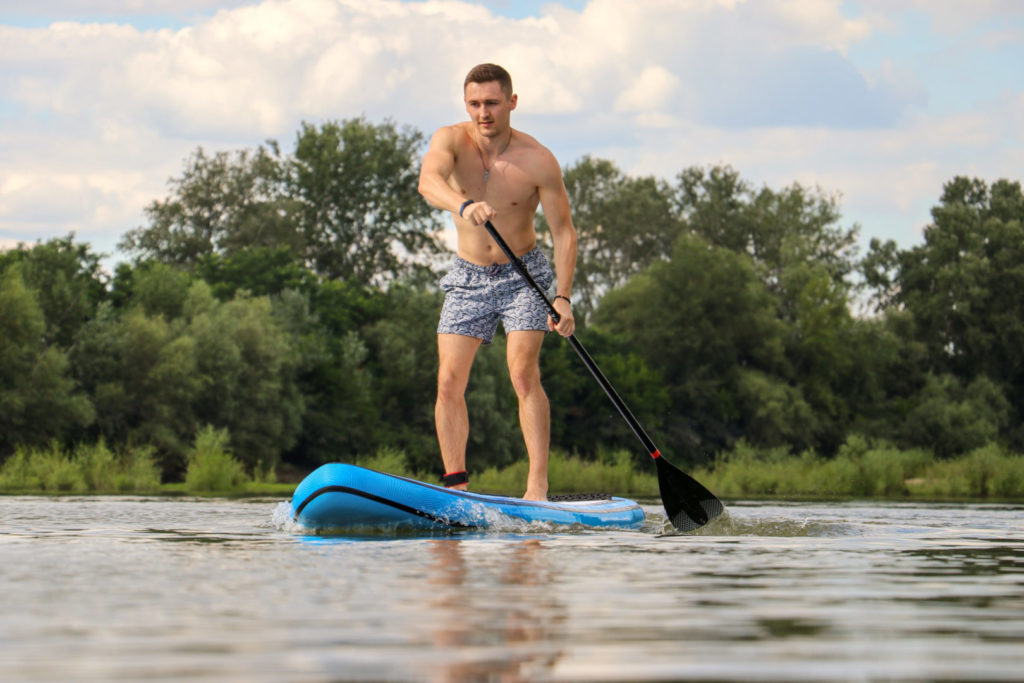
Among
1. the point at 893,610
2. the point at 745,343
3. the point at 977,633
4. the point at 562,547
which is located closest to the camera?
the point at 977,633

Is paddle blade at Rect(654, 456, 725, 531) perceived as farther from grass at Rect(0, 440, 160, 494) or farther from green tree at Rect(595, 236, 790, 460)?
green tree at Rect(595, 236, 790, 460)

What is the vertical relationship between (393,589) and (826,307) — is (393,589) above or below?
below

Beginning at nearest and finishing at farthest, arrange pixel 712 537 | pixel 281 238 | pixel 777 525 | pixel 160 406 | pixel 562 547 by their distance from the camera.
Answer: pixel 562 547 → pixel 712 537 → pixel 777 525 → pixel 160 406 → pixel 281 238

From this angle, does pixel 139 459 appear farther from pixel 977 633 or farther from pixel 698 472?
pixel 977 633

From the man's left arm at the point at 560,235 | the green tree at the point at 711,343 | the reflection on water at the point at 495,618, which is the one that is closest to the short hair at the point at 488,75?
the man's left arm at the point at 560,235

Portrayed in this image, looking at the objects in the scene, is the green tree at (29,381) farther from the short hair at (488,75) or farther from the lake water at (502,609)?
the lake water at (502,609)

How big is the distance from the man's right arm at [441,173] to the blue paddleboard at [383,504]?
1556mm

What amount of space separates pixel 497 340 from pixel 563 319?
131 feet

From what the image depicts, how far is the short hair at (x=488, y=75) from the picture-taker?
338 inches

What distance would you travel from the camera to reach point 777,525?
9219mm

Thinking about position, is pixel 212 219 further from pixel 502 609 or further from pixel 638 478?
pixel 502 609

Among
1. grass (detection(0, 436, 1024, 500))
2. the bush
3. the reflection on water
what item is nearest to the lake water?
the reflection on water

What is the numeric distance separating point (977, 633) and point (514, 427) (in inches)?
1643

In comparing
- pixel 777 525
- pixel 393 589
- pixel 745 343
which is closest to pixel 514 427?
pixel 745 343
